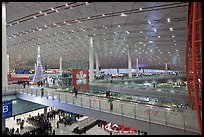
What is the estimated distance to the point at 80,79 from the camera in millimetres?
22328

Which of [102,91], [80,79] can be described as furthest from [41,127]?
[102,91]

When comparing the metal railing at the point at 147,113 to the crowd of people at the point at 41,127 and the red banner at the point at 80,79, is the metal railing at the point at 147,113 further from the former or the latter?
the crowd of people at the point at 41,127

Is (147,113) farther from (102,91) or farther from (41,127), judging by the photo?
(41,127)

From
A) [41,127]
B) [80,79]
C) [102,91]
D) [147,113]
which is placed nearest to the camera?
[147,113]

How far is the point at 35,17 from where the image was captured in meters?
23.3

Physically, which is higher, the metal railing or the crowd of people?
the metal railing

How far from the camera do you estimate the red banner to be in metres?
21.8

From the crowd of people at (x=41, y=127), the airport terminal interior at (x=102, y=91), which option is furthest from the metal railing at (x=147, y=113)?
the crowd of people at (x=41, y=127)

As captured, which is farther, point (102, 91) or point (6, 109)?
point (102, 91)

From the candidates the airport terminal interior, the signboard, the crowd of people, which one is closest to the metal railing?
the airport terminal interior

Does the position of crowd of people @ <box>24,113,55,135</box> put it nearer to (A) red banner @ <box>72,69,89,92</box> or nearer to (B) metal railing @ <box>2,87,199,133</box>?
(A) red banner @ <box>72,69,89,92</box>

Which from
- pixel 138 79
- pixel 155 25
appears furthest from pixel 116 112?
pixel 138 79

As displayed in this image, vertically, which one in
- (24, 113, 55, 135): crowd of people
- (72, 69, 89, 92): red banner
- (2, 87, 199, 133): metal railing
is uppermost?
(72, 69, 89, 92): red banner

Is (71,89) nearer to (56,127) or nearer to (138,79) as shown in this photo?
(56,127)
